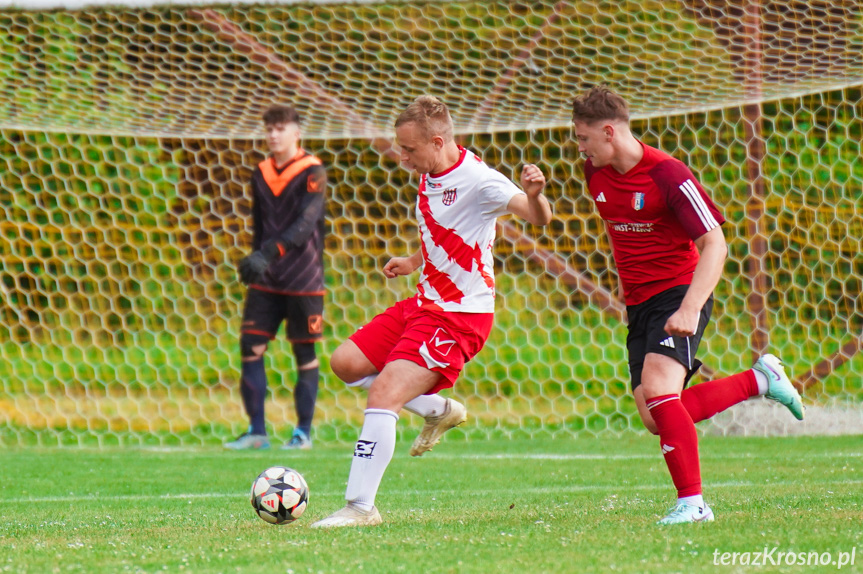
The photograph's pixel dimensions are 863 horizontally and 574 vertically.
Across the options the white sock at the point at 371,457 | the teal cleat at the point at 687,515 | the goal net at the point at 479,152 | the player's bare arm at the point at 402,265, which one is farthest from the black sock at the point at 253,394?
the teal cleat at the point at 687,515

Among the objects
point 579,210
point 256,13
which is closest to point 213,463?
point 256,13

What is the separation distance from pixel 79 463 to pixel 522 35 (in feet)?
14.8

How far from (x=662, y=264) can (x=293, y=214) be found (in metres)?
3.35

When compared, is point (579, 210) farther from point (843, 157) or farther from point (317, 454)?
point (317, 454)

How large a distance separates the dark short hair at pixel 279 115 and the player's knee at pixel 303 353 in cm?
139

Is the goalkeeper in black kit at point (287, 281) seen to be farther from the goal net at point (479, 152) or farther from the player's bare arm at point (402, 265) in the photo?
the player's bare arm at point (402, 265)

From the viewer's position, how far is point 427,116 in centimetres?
365

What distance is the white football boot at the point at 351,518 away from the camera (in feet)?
11.1

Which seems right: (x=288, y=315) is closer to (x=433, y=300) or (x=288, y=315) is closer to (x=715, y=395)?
(x=433, y=300)

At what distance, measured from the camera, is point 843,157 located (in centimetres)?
913

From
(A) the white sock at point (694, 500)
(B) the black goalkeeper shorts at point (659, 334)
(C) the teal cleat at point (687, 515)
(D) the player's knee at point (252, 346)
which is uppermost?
(B) the black goalkeeper shorts at point (659, 334)

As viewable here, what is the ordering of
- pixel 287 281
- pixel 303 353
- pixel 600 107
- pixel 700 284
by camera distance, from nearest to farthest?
pixel 700 284 → pixel 600 107 → pixel 287 281 → pixel 303 353

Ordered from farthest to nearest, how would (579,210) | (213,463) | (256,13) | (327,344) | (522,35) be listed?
(327,344)
(579,210)
(256,13)
(522,35)
(213,463)

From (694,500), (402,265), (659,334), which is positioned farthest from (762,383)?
(402,265)
